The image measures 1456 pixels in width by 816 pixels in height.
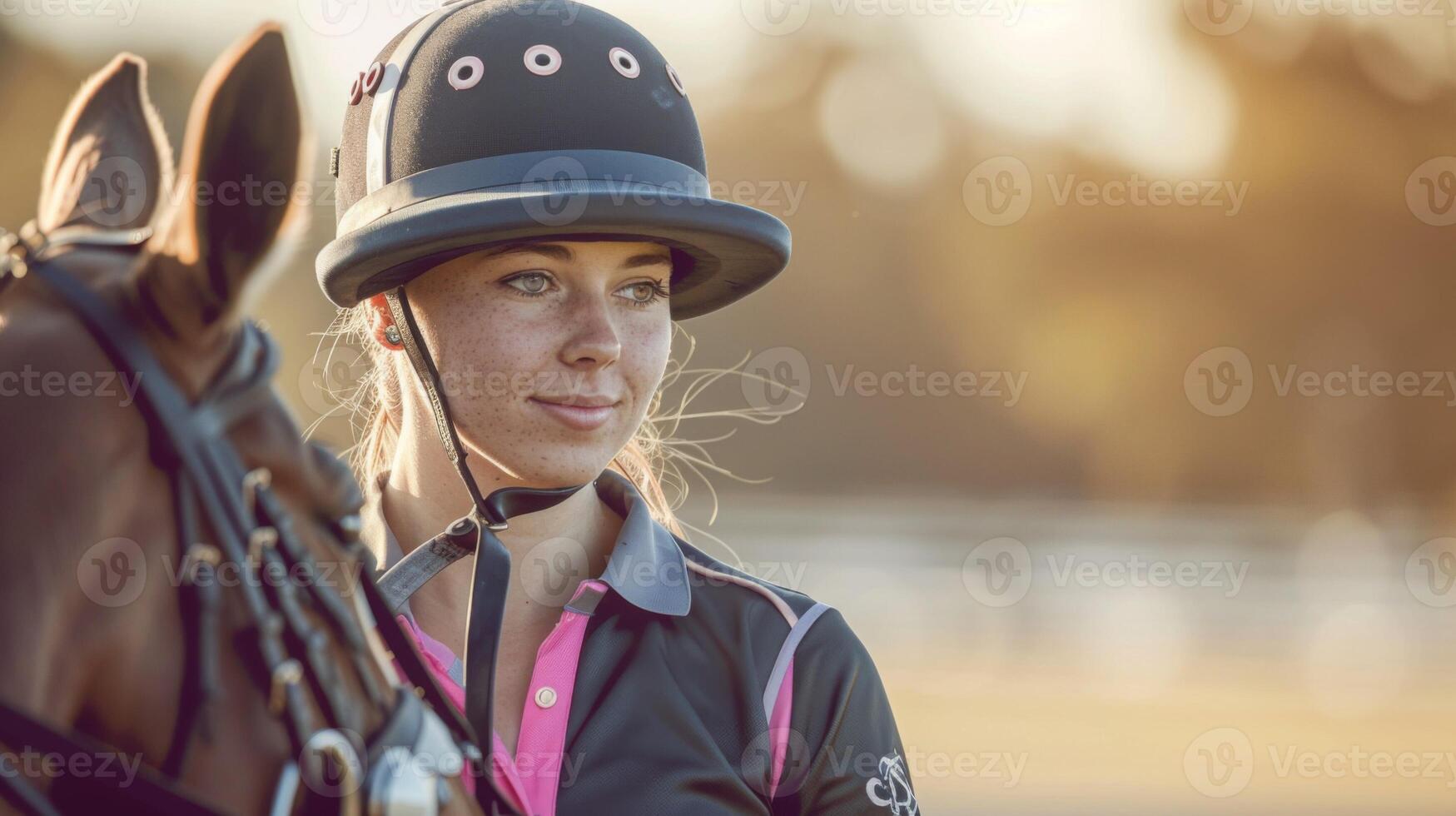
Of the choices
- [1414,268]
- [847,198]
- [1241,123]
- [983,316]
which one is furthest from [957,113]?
[1414,268]

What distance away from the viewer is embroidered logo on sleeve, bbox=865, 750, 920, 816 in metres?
2.05

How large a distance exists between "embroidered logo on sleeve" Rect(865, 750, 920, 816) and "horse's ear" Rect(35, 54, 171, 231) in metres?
1.25

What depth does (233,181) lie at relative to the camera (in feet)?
3.46

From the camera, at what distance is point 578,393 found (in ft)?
6.64

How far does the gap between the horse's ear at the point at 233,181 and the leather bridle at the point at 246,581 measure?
56 millimetres

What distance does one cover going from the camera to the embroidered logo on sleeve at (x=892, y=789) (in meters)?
2.05

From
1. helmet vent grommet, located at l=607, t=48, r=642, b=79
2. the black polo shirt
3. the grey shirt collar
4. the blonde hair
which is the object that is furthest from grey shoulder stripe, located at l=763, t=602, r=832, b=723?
helmet vent grommet, located at l=607, t=48, r=642, b=79

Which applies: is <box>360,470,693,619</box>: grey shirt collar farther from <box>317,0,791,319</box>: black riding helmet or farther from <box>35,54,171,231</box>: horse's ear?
<box>35,54,171,231</box>: horse's ear

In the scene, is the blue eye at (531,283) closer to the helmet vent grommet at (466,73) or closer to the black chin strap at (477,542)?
the black chin strap at (477,542)

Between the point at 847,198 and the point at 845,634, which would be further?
the point at 847,198

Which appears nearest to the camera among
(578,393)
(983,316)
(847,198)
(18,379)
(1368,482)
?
(18,379)

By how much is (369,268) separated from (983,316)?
1240 inches

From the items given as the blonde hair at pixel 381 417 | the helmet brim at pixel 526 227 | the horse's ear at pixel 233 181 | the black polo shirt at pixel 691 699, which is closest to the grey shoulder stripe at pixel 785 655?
the black polo shirt at pixel 691 699

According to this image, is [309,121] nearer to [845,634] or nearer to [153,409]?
[153,409]
